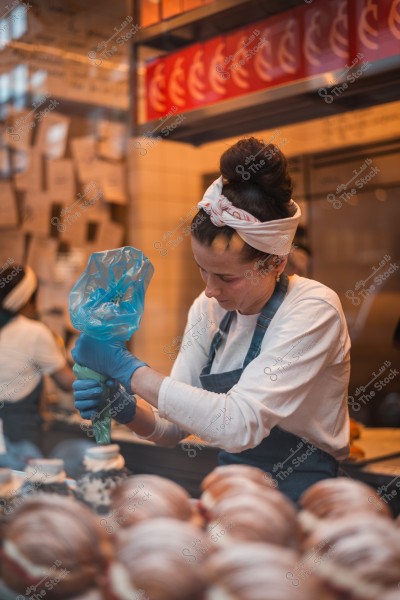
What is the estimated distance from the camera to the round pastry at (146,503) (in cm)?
106

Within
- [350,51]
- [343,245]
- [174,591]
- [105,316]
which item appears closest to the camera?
[174,591]

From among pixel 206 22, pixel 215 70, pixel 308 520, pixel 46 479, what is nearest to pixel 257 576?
pixel 308 520

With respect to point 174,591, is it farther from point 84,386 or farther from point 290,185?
point 290,185

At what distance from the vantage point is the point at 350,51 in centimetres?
274

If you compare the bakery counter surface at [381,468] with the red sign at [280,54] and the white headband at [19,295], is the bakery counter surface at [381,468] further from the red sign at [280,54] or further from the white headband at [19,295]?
the white headband at [19,295]

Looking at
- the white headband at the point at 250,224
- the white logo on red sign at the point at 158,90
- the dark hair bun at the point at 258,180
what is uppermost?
the white logo on red sign at the point at 158,90

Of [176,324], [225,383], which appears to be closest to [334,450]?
[225,383]

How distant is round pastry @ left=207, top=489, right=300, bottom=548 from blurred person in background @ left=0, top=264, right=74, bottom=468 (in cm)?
253

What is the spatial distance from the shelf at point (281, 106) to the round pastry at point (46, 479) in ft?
5.77

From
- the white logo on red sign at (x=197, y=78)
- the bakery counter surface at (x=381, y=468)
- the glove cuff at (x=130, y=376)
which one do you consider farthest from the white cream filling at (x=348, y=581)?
the white logo on red sign at (x=197, y=78)

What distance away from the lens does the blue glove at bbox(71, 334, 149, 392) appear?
166 cm

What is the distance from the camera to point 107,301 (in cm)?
169

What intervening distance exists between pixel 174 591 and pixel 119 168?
436 centimetres

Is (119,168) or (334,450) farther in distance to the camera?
(119,168)
